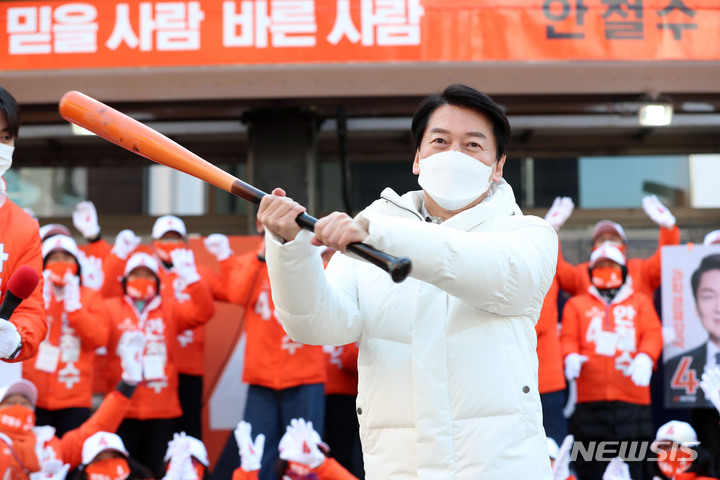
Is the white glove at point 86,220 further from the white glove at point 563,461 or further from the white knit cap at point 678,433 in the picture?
the white knit cap at point 678,433

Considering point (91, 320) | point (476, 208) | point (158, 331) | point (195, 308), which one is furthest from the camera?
point (195, 308)

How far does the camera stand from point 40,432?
476 cm

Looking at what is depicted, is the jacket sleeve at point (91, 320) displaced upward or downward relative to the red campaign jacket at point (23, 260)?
downward

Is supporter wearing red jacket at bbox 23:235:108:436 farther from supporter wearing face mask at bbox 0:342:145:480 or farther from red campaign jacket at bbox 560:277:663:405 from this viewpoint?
red campaign jacket at bbox 560:277:663:405

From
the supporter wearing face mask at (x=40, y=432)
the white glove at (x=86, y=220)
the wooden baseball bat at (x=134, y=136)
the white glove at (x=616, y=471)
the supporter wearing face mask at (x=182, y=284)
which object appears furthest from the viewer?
the white glove at (x=86, y=220)

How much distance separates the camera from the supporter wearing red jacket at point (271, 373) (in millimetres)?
5180

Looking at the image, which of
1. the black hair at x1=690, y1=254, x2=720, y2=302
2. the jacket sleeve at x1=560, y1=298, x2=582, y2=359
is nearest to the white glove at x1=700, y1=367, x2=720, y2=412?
the black hair at x1=690, y1=254, x2=720, y2=302

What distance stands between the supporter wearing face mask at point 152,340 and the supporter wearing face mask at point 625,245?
229 cm

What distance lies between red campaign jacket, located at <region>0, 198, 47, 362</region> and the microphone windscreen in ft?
0.67

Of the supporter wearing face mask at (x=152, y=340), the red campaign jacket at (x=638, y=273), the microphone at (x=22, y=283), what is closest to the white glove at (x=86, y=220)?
the supporter wearing face mask at (x=152, y=340)

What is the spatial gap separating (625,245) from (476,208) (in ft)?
13.6

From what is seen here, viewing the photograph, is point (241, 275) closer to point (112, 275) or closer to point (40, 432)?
point (112, 275)

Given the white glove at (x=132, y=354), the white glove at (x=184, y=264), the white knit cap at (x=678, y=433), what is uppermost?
the white glove at (x=184, y=264)

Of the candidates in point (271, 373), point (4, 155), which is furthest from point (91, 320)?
point (4, 155)
